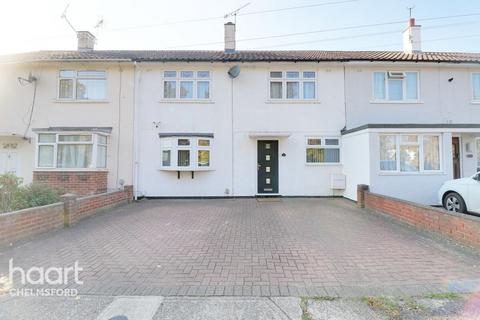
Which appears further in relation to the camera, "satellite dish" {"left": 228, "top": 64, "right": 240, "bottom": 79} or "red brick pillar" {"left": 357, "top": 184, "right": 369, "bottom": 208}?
"satellite dish" {"left": 228, "top": 64, "right": 240, "bottom": 79}

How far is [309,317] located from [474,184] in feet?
23.0

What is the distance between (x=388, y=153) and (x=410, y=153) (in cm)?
77

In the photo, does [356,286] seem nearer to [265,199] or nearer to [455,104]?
[265,199]

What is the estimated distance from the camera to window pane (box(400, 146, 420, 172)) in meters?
8.82

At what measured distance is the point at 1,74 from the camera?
11156 millimetres

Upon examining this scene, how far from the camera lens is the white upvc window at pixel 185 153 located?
10.5m

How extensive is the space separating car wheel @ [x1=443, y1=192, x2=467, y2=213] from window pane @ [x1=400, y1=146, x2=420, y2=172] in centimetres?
147

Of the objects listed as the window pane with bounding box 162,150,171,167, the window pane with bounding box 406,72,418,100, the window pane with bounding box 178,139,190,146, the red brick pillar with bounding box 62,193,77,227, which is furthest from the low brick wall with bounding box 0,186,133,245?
the window pane with bounding box 406,72,418,100

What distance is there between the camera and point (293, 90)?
36.8 ft

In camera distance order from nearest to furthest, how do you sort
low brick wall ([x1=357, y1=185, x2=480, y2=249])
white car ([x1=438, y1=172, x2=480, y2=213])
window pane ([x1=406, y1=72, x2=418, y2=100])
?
low brick wall ([x1=357, y1=185, x2=480, y2=249])
white car ([x1=438, y1=172, x2=480, y2=213])
window pane ([x1=406, y1=72, x2=418, y2=100])

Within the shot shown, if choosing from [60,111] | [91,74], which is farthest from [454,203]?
[60,111]

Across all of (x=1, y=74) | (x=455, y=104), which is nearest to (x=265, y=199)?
(x=455, y=104)

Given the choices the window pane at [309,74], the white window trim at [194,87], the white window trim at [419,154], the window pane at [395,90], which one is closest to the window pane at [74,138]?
the white window trim at [194,87]

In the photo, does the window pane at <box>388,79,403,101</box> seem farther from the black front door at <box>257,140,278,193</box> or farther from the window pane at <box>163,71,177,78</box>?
the window pane at <box>163,71,177,78</box>
